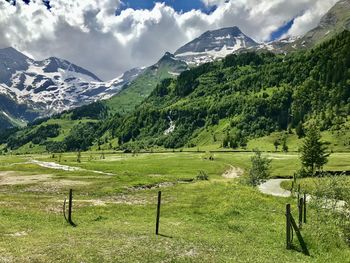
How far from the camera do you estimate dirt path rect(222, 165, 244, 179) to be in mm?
164750

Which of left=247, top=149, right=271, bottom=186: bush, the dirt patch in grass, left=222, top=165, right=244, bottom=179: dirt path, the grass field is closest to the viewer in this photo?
the grass field

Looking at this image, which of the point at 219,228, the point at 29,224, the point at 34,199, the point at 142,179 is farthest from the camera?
the point at 142,179

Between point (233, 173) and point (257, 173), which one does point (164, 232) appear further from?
point (233, 173)

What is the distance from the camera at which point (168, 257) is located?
35.8m

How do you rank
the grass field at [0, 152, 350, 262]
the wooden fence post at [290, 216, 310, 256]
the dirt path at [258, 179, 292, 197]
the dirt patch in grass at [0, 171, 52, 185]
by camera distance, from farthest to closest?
the dirt path at [258, 179, 292, 197] → the dirt patch in grass at [0, 171, 52, 185] → the wooden fence post at [290, 216, 310, 256] → the grass field at [0, 152, 350, 262]

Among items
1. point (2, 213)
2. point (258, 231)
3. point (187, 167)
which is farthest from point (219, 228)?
point (187, 167)

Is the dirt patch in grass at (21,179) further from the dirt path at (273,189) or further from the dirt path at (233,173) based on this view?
the dirt path at (233,173)

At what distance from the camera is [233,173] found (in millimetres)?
174125

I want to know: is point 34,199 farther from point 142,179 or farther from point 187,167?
point 187,167

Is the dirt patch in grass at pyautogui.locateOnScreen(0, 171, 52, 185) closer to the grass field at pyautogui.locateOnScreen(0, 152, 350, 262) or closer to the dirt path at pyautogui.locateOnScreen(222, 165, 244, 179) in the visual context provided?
the grass field at pyautogui.locateOnScreen(0, 152, 350, 262)

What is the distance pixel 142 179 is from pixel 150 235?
71.8 meters

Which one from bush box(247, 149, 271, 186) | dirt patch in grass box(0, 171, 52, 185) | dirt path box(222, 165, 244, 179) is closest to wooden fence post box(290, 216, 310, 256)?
bush box(247, 149, 271, 186)

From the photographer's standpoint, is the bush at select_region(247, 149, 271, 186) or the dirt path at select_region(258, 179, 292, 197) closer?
the bush at select_region(247, 149, 271, 186)

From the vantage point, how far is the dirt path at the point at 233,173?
164750mm
